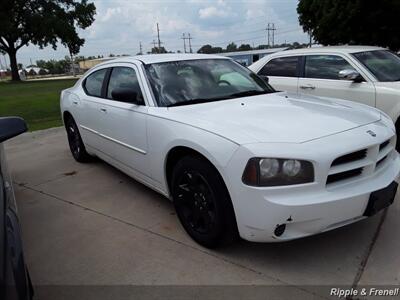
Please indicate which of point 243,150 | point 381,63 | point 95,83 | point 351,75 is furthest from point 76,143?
point 381,63

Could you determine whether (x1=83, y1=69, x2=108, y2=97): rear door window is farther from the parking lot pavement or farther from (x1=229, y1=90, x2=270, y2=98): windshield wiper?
(x1=229, y1=90, x2=270, y2=98): windshield wiper

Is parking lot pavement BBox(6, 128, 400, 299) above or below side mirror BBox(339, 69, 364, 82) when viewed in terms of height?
below

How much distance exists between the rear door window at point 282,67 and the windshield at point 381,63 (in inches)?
41.0

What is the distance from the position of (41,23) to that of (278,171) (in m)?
49.9

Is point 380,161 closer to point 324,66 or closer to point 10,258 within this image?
point 10,258

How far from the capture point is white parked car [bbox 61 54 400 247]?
9.09ft

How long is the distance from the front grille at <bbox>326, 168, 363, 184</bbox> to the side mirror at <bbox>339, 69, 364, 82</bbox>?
10.7 feet

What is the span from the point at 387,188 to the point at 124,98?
2480mm

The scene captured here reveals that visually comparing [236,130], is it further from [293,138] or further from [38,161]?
[38,161]

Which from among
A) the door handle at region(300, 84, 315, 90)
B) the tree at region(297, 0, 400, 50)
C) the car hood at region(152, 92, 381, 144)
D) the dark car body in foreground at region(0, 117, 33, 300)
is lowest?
the dark car body in foreground at region(0, 117, 33, 300)

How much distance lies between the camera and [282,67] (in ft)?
23.6

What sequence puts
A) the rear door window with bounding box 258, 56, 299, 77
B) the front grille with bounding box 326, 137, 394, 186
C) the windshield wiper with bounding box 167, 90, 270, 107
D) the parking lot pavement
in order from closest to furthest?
the front grille with bounding box 326, 137, 394, 186
the parking lot pavement
the windshield wiper with bounding box 167, 90, 270, 107
the rear door window with bounding box 258, 56, 299, 77

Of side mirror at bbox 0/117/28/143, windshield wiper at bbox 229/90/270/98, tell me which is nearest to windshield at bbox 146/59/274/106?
windshield wiper at bbox 229/90/270/98

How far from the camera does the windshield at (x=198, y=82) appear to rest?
3.95 meters
